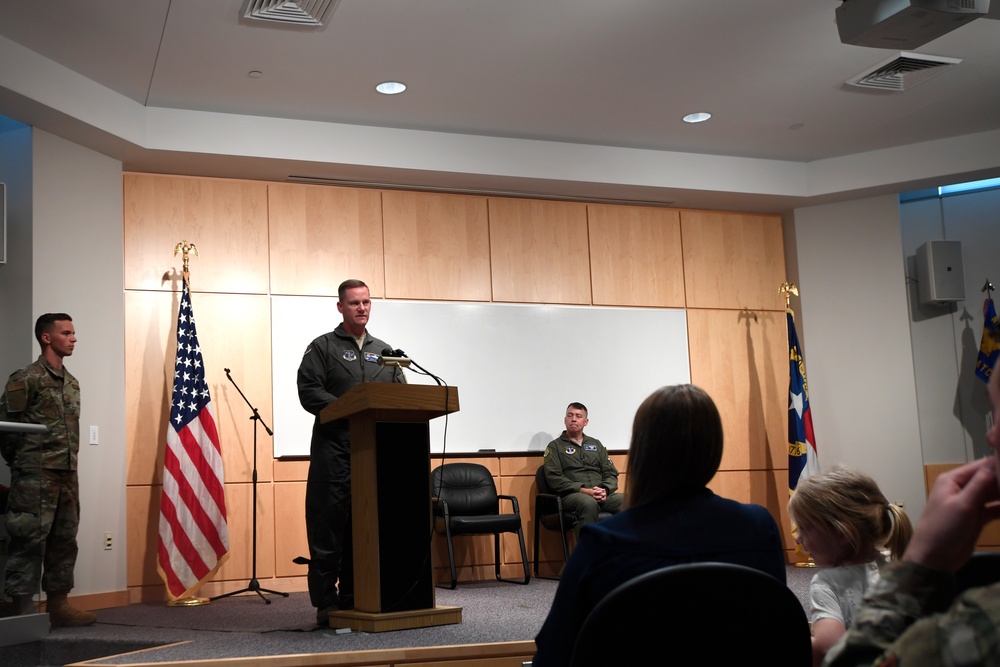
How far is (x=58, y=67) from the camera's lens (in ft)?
18.8

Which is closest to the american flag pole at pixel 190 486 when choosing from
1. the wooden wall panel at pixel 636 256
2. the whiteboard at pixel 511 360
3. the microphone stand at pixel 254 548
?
the microphone stand at pixel 254 548

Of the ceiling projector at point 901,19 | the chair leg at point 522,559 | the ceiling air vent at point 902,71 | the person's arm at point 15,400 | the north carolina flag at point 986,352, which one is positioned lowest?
the chair leg at point 522,559

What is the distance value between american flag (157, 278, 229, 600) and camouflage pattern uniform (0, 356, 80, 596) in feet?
2.77

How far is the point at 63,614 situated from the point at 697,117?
5.42 meters

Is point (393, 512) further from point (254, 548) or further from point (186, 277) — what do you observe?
point (186, 277)

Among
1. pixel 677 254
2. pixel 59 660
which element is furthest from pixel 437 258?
pixel 59 660

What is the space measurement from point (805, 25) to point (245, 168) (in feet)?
13.0

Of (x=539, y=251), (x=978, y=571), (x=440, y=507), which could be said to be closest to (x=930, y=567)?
(x=978, y=571)

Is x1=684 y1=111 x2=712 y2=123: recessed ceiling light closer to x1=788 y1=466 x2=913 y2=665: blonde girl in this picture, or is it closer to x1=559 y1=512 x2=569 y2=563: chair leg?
x1=559 y1=512 x2=569 y2=563: chair leg

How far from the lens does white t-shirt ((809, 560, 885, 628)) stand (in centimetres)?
191

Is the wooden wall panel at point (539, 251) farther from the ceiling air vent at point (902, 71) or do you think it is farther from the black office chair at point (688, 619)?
the black office chair at point (688, 619)

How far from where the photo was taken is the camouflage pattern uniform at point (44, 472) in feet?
14.3

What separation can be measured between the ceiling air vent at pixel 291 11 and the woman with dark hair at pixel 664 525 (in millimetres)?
4214

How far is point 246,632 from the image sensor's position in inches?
169
